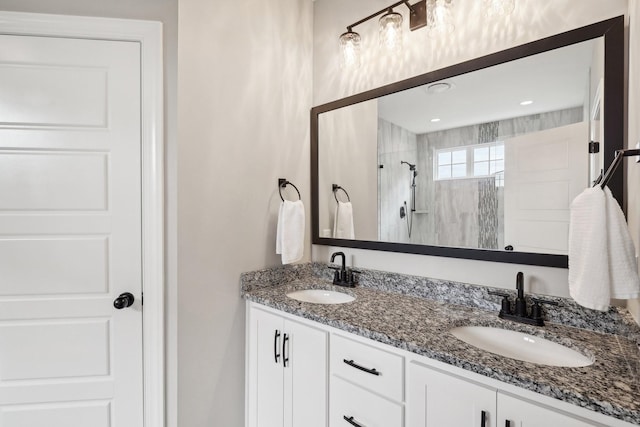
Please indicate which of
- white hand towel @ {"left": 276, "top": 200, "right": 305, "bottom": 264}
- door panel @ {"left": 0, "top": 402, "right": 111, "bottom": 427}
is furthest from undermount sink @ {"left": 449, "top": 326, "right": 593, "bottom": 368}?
door panel @ {"left": 0, "top": 402, "right": 111, "bottom": 427}

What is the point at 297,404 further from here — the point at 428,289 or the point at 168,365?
the point at 428,289

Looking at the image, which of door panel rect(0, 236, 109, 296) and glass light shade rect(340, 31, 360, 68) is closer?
door panel rect(0, 236, 109, 296)

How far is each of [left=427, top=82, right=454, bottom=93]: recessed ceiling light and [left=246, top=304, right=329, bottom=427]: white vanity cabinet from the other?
1221mm

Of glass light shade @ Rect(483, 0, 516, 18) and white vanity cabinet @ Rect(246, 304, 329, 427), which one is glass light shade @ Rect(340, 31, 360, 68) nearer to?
glass light shade @ Rect(483, 0, 516, 18)

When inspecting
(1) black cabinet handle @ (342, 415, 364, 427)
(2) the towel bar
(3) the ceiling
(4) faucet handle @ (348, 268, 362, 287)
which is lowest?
(1) black cabinet handle @ (342, 415, 364, 427)

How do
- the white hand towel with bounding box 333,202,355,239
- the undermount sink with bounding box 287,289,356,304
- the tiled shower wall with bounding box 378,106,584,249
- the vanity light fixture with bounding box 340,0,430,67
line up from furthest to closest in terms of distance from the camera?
the white hand towel with bounding box 333,202,355,239
the undermount sink with bounding box 287,289,356,304
the vanity light fixture with bounding box 340,0,430,67
the tiled shower wall with bounding box 378,106,584,249

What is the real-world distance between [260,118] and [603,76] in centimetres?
148

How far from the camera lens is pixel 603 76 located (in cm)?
117

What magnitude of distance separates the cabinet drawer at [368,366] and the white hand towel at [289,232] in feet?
2.05

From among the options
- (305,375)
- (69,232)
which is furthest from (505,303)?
(69,232)

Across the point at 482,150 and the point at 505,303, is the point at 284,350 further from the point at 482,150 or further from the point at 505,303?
the point at 482,150

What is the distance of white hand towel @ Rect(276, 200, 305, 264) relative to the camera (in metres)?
1.81

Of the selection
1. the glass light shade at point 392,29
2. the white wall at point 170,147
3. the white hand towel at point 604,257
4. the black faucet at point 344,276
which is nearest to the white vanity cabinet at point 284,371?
the white wall at point 170,147

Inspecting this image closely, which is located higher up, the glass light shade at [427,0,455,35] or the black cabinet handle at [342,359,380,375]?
the glass light shade at [427,0,455,35]
